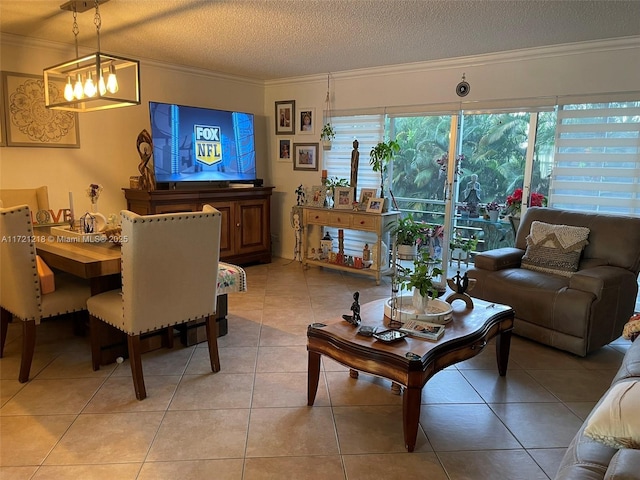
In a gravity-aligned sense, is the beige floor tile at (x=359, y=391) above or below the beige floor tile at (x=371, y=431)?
above

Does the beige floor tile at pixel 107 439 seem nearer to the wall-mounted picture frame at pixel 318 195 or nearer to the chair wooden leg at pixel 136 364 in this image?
the chair wooden leg at pixel 136 364

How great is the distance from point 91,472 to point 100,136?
11.9 feet

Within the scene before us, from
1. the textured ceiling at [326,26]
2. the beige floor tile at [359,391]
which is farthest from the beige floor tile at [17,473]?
the textured ceiling at [326,26]

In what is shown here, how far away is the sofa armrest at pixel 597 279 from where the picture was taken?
10.2ft

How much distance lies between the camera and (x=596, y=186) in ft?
13.0

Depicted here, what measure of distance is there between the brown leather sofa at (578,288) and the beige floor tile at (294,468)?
1981 mm

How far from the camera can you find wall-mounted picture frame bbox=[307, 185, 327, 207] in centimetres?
544

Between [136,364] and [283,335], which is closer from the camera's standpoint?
[136,364]

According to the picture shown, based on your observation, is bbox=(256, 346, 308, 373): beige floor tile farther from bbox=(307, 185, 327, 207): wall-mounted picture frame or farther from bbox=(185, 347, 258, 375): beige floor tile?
bbox=(307, 185, 327, 207): wall-mounted picture frame

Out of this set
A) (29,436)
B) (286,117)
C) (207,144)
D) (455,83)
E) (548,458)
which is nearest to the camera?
(548,458)

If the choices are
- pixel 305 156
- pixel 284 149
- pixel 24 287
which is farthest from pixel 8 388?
pixel 284 149

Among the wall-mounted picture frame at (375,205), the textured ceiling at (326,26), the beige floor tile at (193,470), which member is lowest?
the beige floor tile at (193,470)

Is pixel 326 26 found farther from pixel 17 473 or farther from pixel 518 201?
pixel 17 473

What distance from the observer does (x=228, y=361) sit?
304 centimetres
